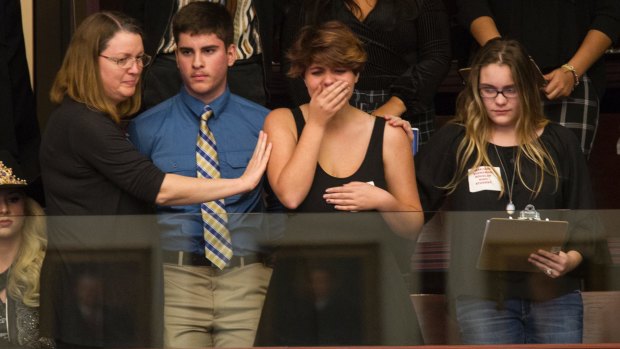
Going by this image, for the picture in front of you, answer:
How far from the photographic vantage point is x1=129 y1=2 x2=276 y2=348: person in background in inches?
174

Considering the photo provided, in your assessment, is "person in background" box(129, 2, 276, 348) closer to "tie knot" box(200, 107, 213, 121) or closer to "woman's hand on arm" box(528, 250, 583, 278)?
"tie knot" box(200, 107, 213, 121)

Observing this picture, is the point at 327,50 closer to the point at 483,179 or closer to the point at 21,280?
the point at 483,179

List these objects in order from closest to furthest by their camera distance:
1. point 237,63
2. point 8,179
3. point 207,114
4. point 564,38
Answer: point 8,179
point 207,114
point 237,63
point 564,38

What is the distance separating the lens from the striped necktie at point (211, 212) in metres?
4.40

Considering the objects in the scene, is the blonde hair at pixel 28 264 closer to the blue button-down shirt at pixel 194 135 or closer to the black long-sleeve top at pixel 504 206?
the blue button-down shirt at pixel 194 135

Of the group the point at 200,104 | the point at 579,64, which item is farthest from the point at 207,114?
the point at 579,64

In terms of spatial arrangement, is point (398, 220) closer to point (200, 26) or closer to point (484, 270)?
point (484, 270)

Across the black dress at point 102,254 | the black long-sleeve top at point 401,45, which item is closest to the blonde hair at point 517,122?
the black long-sleeve top at point 401,45

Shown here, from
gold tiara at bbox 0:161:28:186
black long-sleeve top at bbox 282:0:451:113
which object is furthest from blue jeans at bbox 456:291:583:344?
gold tiara at bbox 0:161:28:186

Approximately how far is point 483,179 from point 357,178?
1.41ft

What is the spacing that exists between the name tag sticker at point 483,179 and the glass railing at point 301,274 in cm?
25

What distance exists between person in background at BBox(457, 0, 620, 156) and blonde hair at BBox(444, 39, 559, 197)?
1.75ft

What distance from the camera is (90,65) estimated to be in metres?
4.66

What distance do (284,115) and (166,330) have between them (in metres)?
0.82
